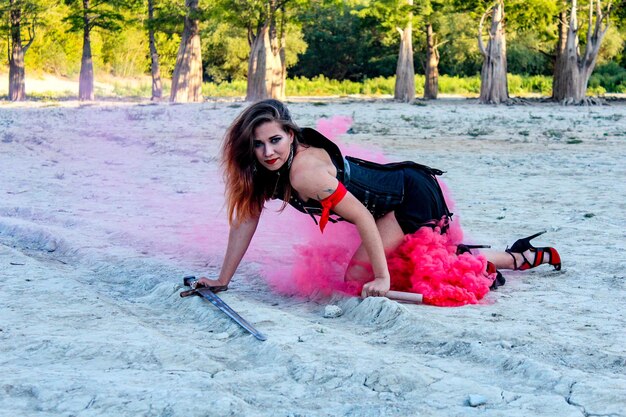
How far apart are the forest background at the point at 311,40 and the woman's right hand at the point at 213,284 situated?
86.0 ft

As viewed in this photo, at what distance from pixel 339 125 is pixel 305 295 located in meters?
1.11

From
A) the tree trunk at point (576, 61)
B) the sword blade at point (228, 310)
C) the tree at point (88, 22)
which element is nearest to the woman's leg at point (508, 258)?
the sword blade at point (228, 310)

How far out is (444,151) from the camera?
12727mm

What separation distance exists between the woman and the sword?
0.06 metres

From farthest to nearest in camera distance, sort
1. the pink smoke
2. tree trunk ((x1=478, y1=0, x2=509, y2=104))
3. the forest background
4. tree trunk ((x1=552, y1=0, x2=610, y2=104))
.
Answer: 1. the forest background
2. tree trunk ((x1=478, y1=0, x2=509, y2=104))
3. tree trunk ((x1=552, y1=0, x2=610, y2=104))
4. the pink smoke

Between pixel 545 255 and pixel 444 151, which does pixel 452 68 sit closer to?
pixel 444 151

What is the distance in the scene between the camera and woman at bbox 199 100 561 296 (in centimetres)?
449

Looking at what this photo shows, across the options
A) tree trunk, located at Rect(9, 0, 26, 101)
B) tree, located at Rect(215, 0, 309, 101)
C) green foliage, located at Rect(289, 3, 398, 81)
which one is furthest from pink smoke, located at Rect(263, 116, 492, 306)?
green foliage, located at Rect(289, 3, 398, 81)

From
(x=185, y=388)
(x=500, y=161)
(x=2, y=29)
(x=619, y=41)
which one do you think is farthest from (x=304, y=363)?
(x=619, y=41)

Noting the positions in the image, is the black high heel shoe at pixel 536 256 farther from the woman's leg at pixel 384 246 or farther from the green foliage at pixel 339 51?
the green foliage at pixel 339 51

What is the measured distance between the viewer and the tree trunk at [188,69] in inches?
1238

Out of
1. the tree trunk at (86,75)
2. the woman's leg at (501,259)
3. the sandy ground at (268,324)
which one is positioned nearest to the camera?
the sandy ground at (268,324)

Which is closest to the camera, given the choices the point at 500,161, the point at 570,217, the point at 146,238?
the point at 146,238

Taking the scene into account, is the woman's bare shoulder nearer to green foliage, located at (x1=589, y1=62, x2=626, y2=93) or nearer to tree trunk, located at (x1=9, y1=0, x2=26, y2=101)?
tree trunk, located at (x1=9, y1=0, x2=26, y2=101)
